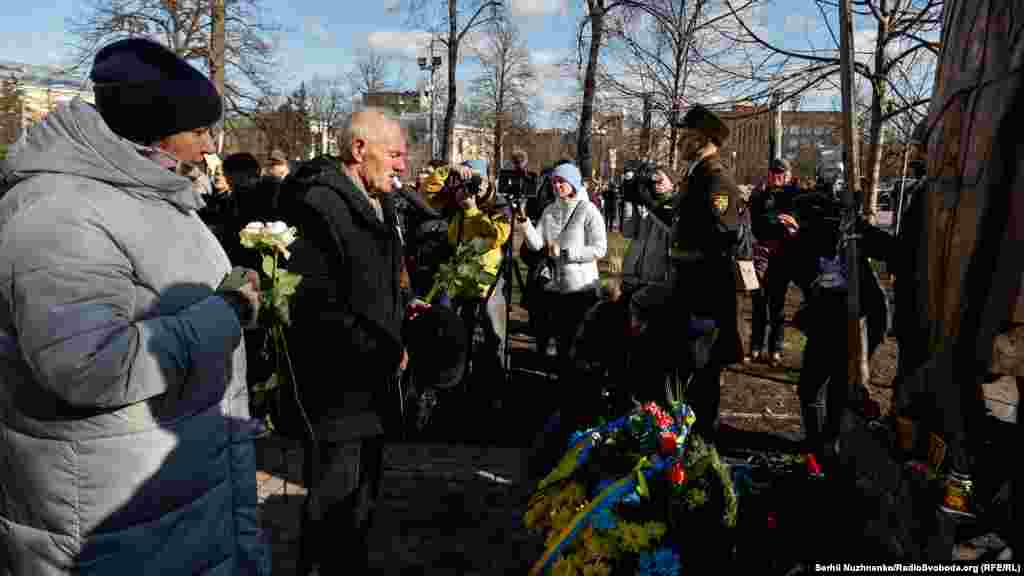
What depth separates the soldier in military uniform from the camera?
428 cm

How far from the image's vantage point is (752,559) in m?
2.55

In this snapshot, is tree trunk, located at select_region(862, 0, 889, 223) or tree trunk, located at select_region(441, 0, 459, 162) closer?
tree trunk, located at select_region(862, 0, 889, 223)

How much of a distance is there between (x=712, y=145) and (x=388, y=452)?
9.19 feet

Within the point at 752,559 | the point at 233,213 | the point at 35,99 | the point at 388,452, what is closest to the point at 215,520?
the point at 752,559

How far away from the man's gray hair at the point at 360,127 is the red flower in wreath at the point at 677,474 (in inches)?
65.5

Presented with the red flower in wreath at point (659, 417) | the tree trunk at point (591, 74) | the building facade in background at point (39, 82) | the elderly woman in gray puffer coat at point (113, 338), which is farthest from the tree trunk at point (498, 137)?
the elderly woman in gray puffer coat at point (113, 338)

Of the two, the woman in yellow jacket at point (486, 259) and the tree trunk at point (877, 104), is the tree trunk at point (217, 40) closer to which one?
the woman in yellow jacket at point (486, 259)

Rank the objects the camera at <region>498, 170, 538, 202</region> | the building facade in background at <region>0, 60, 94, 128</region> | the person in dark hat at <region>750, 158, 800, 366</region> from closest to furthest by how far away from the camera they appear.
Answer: the person in dark hat at <region>750, 158, 800, 366</region> < the camera at <region>498, 170, 538, 202</region> < the building facade in background at <region>0, 60, 94, 128</region>

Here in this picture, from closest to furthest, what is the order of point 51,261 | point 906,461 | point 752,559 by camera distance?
point 51,261 → point 906,461 → point 752,559

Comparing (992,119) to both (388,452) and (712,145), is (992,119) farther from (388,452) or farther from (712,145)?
(388,452)

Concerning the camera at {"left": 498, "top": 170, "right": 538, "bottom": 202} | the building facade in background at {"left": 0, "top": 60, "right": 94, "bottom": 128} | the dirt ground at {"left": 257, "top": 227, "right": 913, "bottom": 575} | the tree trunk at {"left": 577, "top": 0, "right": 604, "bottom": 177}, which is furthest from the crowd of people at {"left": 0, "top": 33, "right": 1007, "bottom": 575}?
the tree trunk at {"left": 577, "top": 0, "right": 604, "bottom": 177}

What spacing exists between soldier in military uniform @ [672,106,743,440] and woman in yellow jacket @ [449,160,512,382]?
64.9 inches

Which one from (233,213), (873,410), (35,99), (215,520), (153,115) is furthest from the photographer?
(35,99)

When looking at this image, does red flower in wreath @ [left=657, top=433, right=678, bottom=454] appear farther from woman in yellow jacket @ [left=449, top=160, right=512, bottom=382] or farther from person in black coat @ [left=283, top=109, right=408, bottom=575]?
woman in yellow jacket @ [left=449, top=160, right=512, bottom=382]
